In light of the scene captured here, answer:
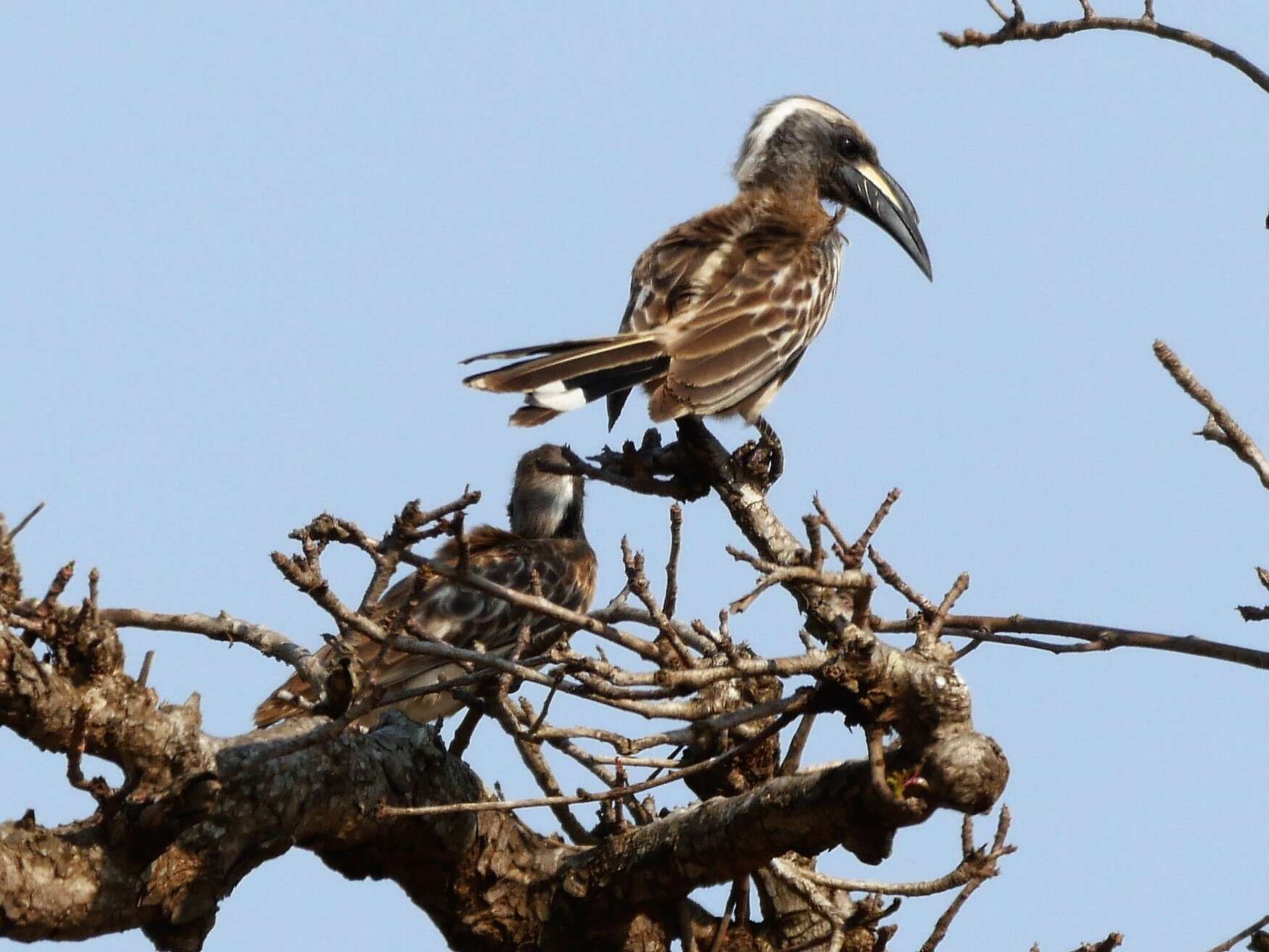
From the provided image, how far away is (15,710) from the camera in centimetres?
316

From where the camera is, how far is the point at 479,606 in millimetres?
6086

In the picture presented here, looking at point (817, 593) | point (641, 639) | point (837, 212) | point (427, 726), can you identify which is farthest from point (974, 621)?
point (837, 212)

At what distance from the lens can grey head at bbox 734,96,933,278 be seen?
6652mm

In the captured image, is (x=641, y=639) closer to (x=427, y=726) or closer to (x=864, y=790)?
(x=864, y=790)

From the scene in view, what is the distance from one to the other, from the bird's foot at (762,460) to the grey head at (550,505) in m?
2.17

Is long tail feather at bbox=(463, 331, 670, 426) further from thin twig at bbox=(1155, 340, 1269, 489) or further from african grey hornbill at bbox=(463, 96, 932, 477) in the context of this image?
thin twig at bbox=(1155, 340, 1269, 489)

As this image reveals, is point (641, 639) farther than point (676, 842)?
No

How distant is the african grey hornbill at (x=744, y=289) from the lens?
4863 millimetres

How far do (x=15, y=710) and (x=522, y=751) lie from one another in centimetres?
163

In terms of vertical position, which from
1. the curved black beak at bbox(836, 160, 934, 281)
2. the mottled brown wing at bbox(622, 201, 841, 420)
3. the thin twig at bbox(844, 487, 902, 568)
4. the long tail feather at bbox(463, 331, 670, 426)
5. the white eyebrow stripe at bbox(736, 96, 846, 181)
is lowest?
the thin twig at bbox(844, 487, 902, 568)

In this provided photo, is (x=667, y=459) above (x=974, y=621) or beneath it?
above

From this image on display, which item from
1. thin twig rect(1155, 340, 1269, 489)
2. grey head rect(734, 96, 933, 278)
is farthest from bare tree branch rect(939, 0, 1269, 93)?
grey head rect(734, 96, 933, 278)

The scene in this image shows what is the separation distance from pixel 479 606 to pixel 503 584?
0.27 m

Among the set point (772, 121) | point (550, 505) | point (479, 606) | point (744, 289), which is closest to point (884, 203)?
point (772, 121)
